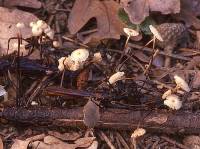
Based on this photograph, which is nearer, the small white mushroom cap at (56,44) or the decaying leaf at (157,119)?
the decaying leaf at (157,119)

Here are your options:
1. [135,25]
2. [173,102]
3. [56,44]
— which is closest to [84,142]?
[173,102]

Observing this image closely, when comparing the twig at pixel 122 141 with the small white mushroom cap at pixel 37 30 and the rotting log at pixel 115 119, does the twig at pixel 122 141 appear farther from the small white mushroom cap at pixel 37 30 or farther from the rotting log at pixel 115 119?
the small white mushroom cap at pixel 37 30

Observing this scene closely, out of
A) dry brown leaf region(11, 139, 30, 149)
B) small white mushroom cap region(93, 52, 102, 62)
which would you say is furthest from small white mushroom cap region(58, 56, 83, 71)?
dry brown leaf region(11, 139, 30, 149)

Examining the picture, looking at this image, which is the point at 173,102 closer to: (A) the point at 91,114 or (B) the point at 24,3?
(A) the point at 91,114

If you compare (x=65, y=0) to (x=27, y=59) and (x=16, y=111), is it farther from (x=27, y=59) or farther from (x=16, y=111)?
(x=16, y=111)

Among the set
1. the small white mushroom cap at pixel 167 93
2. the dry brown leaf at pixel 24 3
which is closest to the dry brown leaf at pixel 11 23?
the dry brown leaf at pixel 24 3

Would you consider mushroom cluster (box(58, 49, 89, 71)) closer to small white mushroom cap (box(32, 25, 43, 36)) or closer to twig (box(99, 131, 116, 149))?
small white mushroom cap (box(32, 25, 43, 36))
